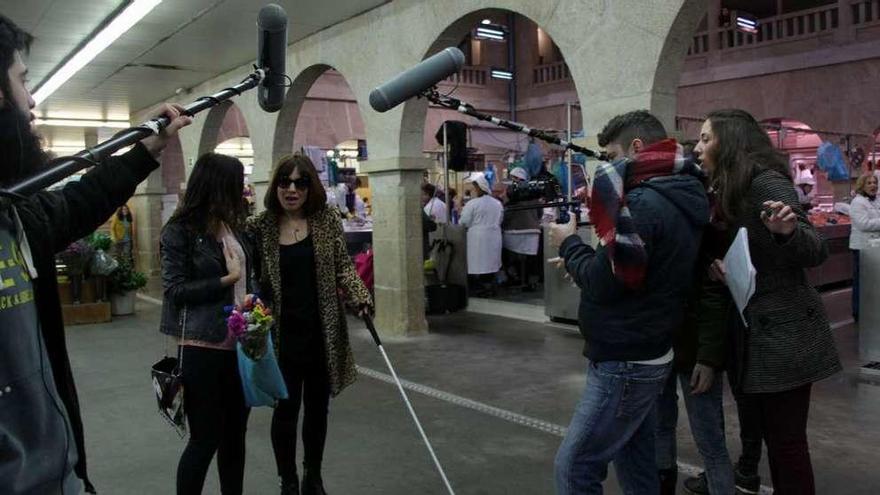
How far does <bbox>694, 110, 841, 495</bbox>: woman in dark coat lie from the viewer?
94.1 inches

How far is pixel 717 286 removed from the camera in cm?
272

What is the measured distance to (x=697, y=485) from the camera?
3.35 meters

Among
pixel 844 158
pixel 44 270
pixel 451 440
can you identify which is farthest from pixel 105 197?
pixel 844 158

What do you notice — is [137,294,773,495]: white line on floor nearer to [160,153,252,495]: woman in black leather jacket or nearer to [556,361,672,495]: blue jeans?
[556,361,672,495]: blue jeans

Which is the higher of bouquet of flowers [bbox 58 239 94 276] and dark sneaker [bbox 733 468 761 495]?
bouquet of flowers [bbox 58 239 94 276]

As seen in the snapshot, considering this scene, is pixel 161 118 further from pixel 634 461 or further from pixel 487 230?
pixel 487 230

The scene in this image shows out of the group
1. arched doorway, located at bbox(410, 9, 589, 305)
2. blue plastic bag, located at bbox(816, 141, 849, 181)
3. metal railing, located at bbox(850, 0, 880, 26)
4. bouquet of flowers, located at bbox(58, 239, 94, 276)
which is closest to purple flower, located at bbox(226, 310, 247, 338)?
arched doorway, located at bbox(410, 9, 589, 305)

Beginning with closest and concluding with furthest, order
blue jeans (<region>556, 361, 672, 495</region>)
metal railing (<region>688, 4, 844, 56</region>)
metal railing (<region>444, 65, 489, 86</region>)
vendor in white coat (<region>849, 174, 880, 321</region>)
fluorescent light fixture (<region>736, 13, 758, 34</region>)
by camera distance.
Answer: blue jeans (<region>556, 361, 672, 495</region>) < vendor in white coat (<region>849, 174, 880, 321</region>) < metal railing (<region>688, 4, 844, 56</region>) < fluorescent light fixture (<region>736, 13, 758, 34</region>) < metal railing (<region>444, 65, 489, 86</region>)

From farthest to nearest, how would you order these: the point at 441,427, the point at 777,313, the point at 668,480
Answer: the point at 441,427 → the point at 668,480 → the point at 777,313

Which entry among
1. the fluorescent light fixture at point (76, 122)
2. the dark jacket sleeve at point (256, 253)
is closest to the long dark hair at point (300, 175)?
the dark jacket sleeve at point (256, 253)

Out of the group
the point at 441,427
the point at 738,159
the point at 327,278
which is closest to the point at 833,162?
the point at 441,427

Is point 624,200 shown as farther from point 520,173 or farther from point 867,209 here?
point 520,173

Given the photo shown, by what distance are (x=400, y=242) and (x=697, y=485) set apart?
473 centimetres

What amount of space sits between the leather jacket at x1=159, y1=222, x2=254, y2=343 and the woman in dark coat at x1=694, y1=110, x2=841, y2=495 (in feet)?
6.24
